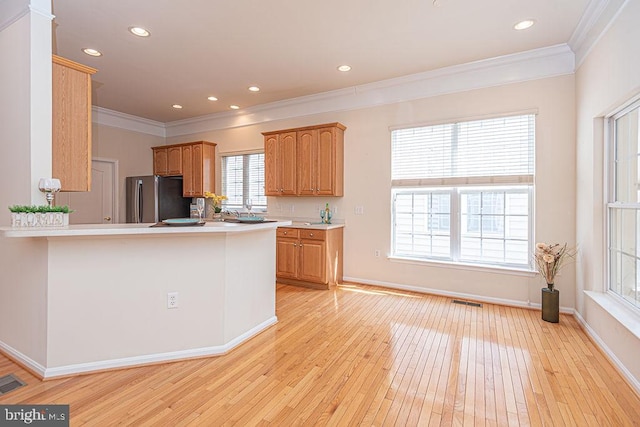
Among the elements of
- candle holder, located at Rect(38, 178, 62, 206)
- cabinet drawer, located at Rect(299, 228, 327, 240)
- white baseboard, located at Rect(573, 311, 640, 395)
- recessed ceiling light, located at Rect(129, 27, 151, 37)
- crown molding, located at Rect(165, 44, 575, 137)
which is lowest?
white baseboard, located at Rect(573, 311, 640, 395)

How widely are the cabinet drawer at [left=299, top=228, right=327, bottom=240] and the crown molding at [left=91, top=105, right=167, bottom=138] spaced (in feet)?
13.7

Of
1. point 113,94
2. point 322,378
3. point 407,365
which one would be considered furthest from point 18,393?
point 113,94

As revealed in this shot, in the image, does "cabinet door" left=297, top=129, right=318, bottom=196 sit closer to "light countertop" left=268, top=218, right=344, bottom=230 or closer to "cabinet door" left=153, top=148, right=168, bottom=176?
"light countertop" left=268, top=218, right=344, bottom=230

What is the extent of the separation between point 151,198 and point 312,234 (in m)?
3.28

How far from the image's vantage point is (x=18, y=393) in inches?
77.0

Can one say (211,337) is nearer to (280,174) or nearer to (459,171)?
(280,174)

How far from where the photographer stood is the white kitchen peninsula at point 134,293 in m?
2.11

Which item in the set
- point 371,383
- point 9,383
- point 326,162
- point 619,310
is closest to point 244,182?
point 326,162

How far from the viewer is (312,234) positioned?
14.7ft

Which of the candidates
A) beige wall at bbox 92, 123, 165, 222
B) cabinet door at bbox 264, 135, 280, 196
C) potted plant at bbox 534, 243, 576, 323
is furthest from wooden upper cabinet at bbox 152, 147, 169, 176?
potted plant at bbox 534, 243, 576, 323

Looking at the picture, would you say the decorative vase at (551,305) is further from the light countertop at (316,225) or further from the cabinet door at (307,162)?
the cabinet door at (307,162)

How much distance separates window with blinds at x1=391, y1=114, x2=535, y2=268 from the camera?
3705mm

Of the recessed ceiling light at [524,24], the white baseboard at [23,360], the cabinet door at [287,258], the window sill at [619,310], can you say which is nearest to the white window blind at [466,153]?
the recessed ceiling light at [524,24]

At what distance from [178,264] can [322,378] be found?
132cm
